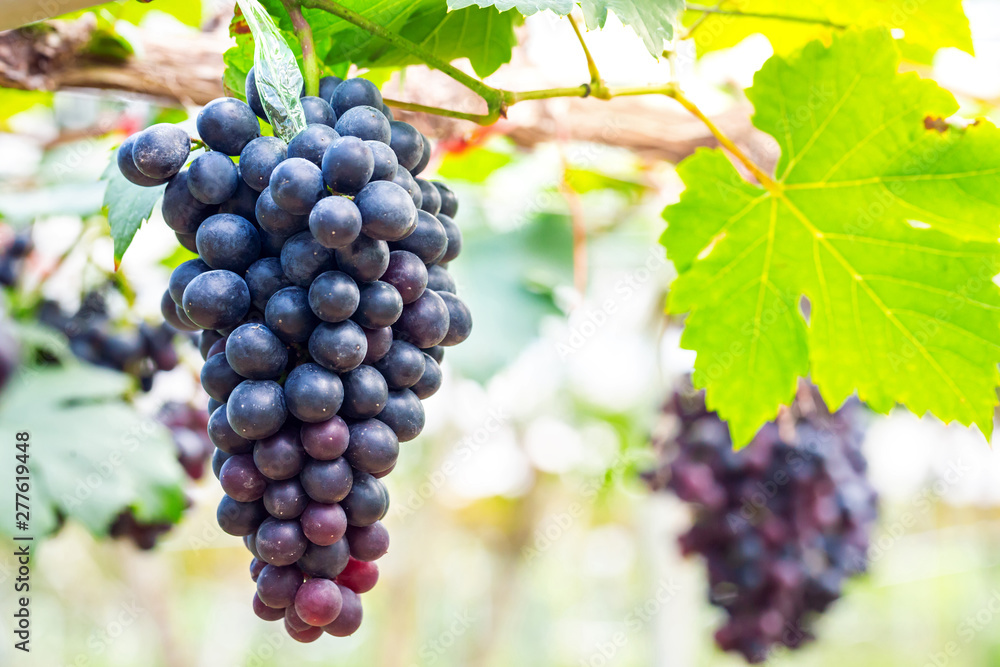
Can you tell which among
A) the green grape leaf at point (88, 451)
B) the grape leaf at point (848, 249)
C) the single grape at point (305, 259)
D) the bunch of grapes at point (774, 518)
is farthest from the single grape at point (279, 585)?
the bunch of grapes at point (774, 518)

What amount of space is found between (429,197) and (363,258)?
0.14 meters

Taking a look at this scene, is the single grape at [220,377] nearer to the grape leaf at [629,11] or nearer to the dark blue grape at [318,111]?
the dark blue grape at [318,111]

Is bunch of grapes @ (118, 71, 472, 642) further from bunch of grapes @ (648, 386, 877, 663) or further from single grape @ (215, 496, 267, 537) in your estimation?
bunch of grapes @ (648, 386, 877, 663)

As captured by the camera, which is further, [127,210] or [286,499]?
[127,210]

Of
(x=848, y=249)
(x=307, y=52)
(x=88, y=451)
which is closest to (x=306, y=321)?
(x=307, y=52)

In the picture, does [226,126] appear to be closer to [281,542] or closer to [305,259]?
[305,259]

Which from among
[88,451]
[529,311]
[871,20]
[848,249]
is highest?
[871,20]

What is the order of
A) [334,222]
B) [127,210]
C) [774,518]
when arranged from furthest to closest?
[774,518] < [127,210] < [334,222]

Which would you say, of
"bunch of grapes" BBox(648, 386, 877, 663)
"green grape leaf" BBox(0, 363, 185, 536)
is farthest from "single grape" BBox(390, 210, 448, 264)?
"bunch of grapes" BBox(648, 386, 877, 663)

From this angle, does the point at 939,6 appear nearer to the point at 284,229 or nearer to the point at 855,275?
the point at 855,275

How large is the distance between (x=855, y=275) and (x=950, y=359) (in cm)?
15

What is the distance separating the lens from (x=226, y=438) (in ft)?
1.84

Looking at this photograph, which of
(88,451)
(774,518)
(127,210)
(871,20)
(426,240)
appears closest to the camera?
(426,240)

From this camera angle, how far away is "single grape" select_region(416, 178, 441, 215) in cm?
66
